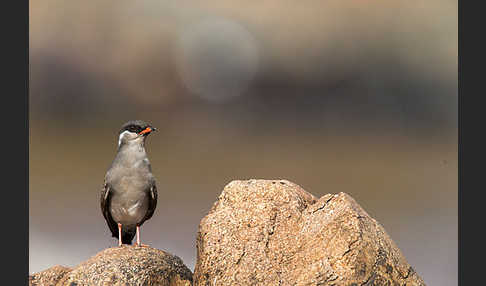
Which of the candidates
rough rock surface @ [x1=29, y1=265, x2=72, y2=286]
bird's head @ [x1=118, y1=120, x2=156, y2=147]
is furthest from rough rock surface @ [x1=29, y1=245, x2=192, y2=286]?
bird's head @ [x1=118, y1=120, x2=156, y2=147]

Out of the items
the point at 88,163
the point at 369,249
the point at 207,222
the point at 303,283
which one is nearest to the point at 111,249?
the point at 207,222

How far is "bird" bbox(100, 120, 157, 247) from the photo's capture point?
9.86 m

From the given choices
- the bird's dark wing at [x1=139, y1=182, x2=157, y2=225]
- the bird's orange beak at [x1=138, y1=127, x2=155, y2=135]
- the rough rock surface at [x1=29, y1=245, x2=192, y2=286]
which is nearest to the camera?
the rough rock surface at [x1=29, y1=245, x2=192, y2=286]

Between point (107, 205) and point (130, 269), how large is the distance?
1.75 metres

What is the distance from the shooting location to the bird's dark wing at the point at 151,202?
10.1 m

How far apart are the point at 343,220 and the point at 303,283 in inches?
44.1

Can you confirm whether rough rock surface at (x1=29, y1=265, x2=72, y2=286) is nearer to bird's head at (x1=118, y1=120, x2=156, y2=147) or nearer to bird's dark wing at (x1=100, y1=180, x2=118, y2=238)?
bird's dark wing at (x1=100, y1=180, x2=118, y2=238)

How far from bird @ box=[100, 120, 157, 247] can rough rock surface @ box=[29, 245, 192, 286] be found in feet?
1.87

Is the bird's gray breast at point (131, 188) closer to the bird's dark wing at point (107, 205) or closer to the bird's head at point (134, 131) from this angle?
the bird's dark wing at point (107, 205)

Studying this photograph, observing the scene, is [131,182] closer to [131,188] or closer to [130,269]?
[131,188]

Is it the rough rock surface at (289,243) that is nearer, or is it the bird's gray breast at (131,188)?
the rough rock surface at (289,243)

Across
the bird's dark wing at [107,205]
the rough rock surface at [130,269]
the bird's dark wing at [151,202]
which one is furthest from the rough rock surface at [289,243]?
the bird's dark wing at [107,205]

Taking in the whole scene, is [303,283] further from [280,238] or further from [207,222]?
[207,222]

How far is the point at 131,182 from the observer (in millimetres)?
9914
